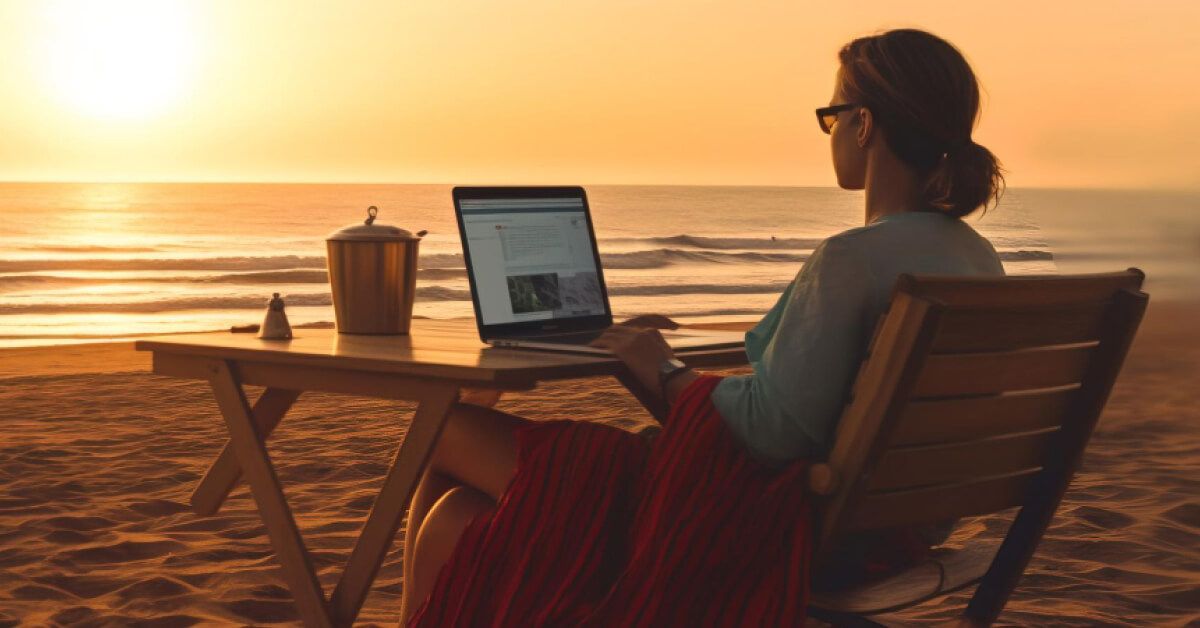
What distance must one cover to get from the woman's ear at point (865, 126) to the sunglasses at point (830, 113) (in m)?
0.02

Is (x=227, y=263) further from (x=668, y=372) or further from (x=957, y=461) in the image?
(x=957, y=461)

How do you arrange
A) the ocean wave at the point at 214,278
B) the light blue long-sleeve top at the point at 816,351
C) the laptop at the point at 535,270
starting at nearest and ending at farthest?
the light blue long-sleeve top at the point at 816,351, the laptop at the point at 535,270, the ocean wave at the point at 214,278

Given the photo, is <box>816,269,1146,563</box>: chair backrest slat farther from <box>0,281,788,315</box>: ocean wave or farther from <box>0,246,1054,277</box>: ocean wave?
<box>0,246,1054,277</box>: ocean wave

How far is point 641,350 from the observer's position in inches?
91.7

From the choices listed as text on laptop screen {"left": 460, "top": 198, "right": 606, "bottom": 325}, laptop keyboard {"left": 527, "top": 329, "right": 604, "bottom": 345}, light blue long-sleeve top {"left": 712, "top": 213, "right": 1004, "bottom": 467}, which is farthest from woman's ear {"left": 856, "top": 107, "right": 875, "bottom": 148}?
text on laptop screen {"left": 460, "top": 198, "right": 606, "bottom": 325}

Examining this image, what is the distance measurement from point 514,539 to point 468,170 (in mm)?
34496

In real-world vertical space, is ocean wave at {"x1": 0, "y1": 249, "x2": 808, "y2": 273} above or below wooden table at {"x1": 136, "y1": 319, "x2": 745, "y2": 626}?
below

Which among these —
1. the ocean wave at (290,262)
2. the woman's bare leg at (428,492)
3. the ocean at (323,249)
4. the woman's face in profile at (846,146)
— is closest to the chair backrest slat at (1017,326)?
the woman's face in profile at (846,146)

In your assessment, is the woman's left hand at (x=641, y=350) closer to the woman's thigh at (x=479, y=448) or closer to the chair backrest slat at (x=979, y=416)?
the woman's thigh at (x=479, y=448)

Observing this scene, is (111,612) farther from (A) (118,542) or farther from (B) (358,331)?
(B) (358,331)

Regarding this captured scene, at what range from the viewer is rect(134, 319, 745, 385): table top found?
224 cm

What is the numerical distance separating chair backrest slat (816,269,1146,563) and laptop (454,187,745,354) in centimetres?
71

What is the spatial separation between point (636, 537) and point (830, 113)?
2.67 feet

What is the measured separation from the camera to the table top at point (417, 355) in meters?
2.24
